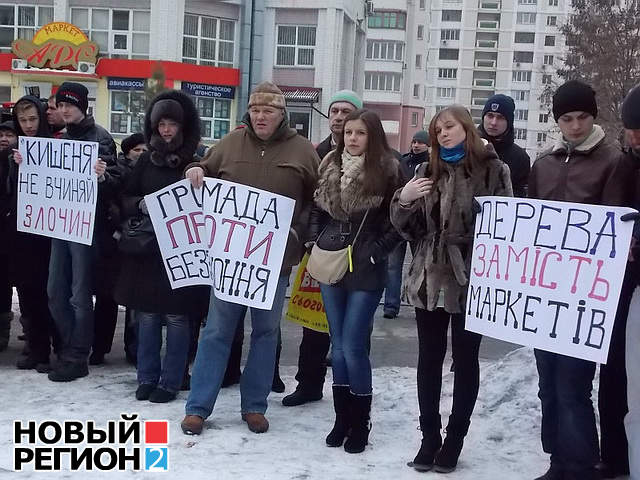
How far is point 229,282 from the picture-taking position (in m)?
4.91

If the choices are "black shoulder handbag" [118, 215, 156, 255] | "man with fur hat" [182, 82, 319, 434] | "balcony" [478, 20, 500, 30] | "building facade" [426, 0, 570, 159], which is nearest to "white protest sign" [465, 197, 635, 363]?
"man with fur hat" [182, 82, 319, 434]

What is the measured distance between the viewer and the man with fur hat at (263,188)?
490 centimetres

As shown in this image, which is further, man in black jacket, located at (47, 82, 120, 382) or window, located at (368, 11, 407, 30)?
window, located at (368, 11, 407, 30)

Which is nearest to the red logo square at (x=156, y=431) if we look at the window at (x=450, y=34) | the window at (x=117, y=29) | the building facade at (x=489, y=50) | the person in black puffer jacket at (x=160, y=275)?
the person in black puffer jacket at (x=160, y=275)

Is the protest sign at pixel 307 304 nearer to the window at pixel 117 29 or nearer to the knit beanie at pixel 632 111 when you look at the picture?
the knit beanie at pixel 632 111

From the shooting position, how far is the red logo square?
4.71 metres

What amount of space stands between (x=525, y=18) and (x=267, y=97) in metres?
93.6

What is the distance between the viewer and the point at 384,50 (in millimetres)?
65188

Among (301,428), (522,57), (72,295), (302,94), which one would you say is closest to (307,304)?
(301,428)

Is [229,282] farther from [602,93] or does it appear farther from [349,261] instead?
[602,93]

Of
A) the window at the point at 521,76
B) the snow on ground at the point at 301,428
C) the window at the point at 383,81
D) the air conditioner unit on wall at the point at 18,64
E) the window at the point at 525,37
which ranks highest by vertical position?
the window at the point at 525,37

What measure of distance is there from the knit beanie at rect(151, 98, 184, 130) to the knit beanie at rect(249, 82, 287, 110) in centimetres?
62

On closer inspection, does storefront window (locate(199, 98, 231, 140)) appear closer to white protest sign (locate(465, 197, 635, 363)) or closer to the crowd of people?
the crowd of people

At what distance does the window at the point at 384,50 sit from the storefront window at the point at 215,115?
1220 inches
